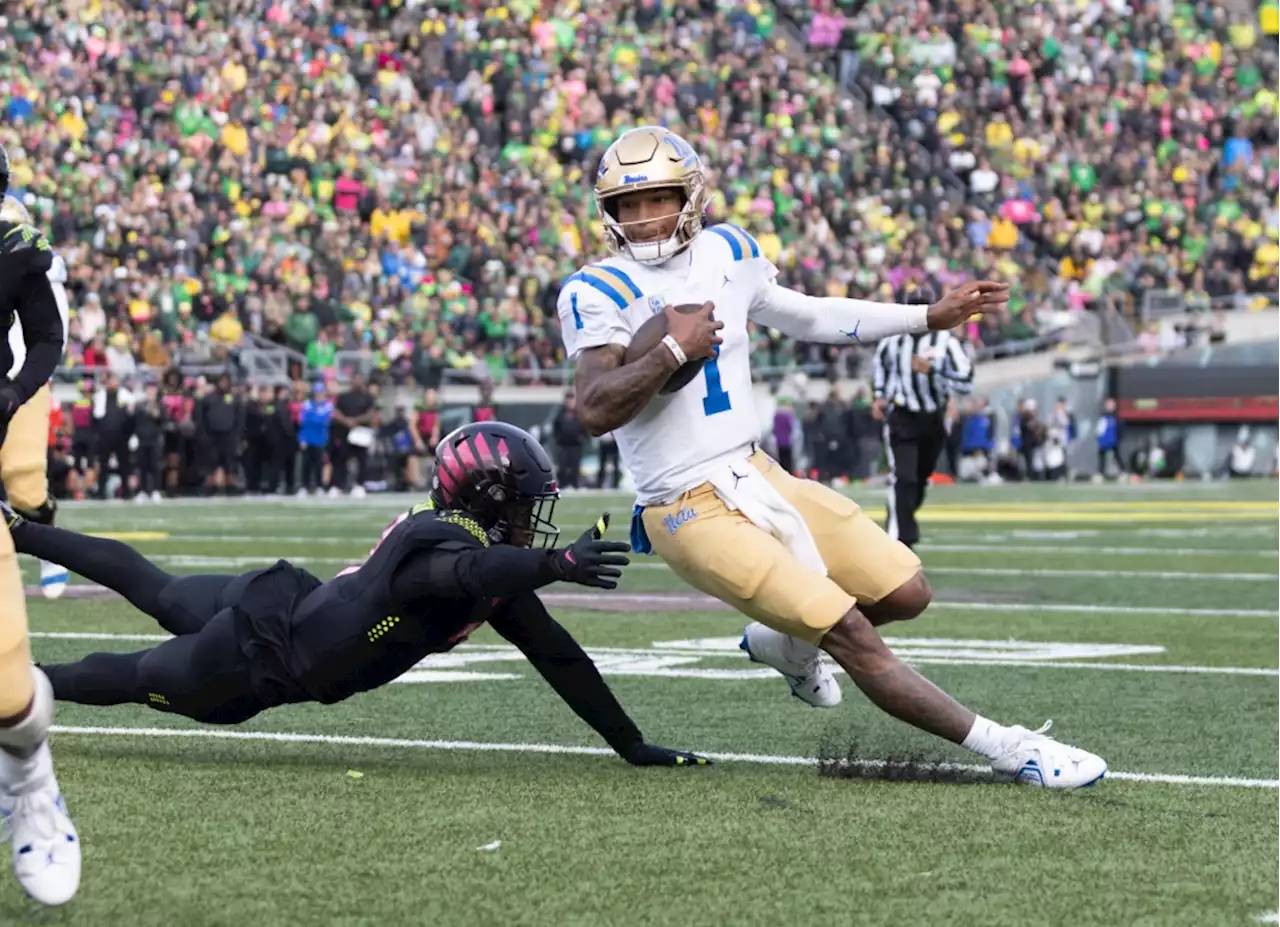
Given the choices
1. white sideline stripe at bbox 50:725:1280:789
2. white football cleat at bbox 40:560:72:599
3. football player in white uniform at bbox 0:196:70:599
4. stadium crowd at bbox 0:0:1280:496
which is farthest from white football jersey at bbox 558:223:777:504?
stadium crowd at bbox 0:0:1280:496

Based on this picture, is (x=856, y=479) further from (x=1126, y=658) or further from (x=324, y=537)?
(x=1126, y=658)

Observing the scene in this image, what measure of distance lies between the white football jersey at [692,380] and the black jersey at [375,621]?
48 centimetres

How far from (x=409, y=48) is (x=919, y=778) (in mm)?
25035

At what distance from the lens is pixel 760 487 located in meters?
5.38

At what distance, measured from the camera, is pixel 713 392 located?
17.9ft

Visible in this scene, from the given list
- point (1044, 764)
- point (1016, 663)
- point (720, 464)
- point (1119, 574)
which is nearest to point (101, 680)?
point (720, 464)

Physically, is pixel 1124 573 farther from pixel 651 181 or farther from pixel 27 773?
pixel 27 773

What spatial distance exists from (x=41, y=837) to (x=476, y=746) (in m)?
2.10

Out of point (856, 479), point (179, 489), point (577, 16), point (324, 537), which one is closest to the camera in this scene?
point (324, 537)

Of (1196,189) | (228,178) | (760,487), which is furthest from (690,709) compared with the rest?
(1196,189)

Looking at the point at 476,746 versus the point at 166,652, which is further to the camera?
the point at 476,746

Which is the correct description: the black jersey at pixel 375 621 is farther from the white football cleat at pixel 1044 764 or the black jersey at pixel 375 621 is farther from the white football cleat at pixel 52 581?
the white football cleat at pixel 52 581

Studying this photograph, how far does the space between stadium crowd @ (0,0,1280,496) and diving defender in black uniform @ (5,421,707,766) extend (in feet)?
58.2

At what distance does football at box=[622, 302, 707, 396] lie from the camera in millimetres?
5254
